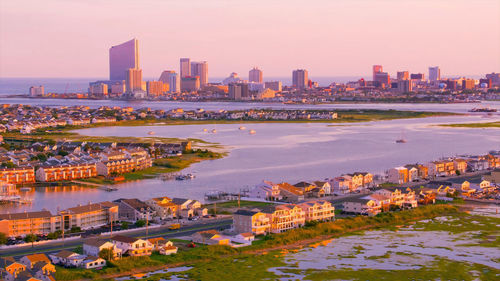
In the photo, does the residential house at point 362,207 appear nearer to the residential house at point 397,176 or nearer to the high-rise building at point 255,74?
the residential house at point 397,176

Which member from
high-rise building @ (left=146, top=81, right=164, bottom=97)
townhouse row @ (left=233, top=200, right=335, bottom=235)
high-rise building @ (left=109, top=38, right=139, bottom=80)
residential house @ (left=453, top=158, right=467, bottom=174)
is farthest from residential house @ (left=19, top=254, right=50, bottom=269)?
high-rise building @ (left=109, top=38, right=139, bottom=80)

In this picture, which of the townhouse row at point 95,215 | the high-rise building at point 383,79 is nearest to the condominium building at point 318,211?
the townhouse row at point 95,215

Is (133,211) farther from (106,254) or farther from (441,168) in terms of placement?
(441,168)

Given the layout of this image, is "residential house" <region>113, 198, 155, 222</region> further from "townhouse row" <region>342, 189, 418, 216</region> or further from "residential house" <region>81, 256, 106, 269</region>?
"townhouse row" <region>342, 189, 418, 216</region>

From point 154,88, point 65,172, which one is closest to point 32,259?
point 65,172

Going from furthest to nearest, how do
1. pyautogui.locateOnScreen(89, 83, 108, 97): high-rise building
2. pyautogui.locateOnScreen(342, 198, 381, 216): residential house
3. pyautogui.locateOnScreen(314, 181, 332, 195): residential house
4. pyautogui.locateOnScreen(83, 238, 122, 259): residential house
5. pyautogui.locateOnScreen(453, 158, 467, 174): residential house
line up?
1. pyautogui.locateOnScreen(89, 83, 108, 97): high-rise building
2. pyautogui.locateOnScreen(453, 158, 467, 174): residential house
3. pyautogui.locateOnScreen(314, 181, 332, 195): residential house
4. pyautogui.locateOnScreen(342, 198, 381, 216): residential house
5. pyautogui.locateOnScreen(83, 238, 122, 259): residential house

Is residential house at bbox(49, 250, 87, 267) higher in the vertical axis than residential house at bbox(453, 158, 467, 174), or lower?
lower
